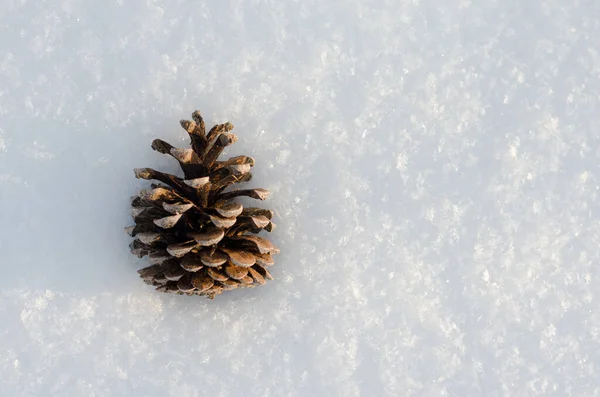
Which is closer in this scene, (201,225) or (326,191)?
(201,225)

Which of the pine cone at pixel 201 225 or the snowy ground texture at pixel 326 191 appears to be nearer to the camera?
the pine cone at pixel 201 225

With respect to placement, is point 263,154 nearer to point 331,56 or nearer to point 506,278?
point 331,56

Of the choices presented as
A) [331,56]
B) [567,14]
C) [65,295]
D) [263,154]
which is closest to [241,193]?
[263,154]

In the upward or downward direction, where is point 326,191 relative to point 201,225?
upward

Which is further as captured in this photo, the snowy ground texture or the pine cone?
the snowy ground texture
